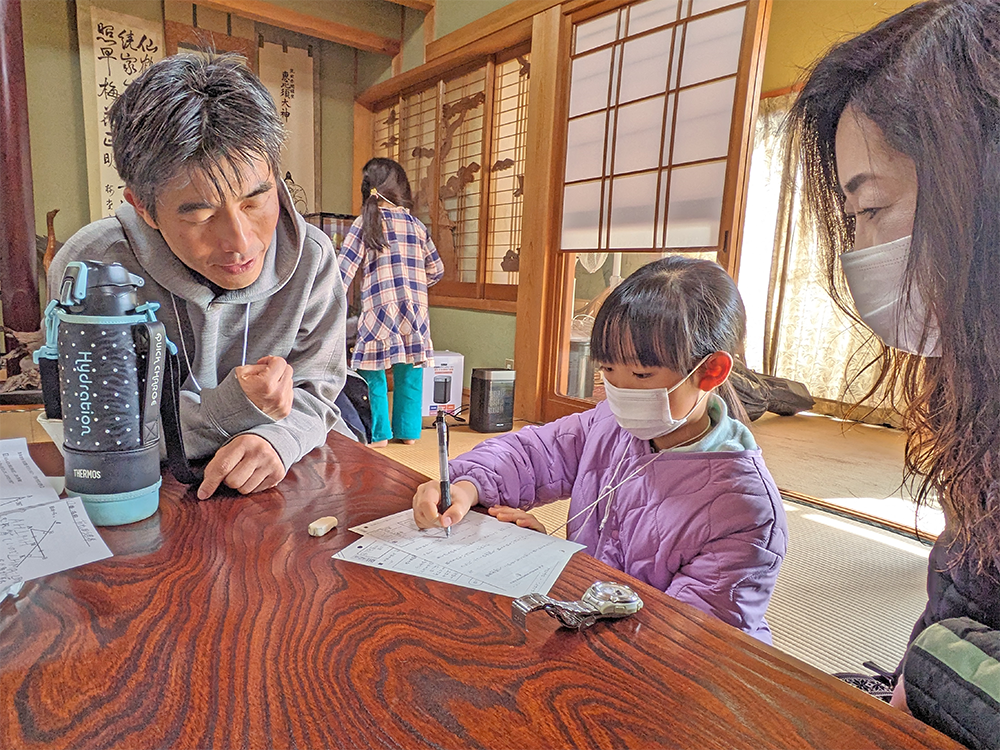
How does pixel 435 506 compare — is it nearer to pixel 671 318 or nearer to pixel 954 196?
pixel 671 318

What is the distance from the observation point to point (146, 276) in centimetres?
105

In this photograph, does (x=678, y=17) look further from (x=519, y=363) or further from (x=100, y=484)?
(x=100, y=484)

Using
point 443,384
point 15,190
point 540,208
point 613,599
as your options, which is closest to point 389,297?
point 443,384

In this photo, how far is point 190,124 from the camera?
86cm

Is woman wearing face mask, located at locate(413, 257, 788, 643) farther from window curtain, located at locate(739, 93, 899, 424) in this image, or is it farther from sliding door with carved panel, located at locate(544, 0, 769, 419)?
window curtain, located at locate(739, 93, 899, 424)

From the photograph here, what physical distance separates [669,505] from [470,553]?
0.37 meters

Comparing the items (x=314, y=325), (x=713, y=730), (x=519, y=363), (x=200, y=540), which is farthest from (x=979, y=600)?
(x=519, y=363)

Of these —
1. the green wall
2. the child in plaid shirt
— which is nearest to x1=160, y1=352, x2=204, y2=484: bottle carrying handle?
the child in plaid shirt

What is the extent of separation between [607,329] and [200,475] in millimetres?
623

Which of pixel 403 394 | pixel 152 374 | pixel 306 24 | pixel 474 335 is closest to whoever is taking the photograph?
pixel 152 374

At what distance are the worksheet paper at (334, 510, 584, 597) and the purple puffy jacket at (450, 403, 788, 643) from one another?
0.58ft

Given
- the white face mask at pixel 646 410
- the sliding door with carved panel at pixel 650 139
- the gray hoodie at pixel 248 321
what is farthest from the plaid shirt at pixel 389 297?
the white face mask at pixel 646 410

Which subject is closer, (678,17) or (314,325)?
(314,325)

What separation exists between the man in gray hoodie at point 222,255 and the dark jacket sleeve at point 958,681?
2.34 feet
